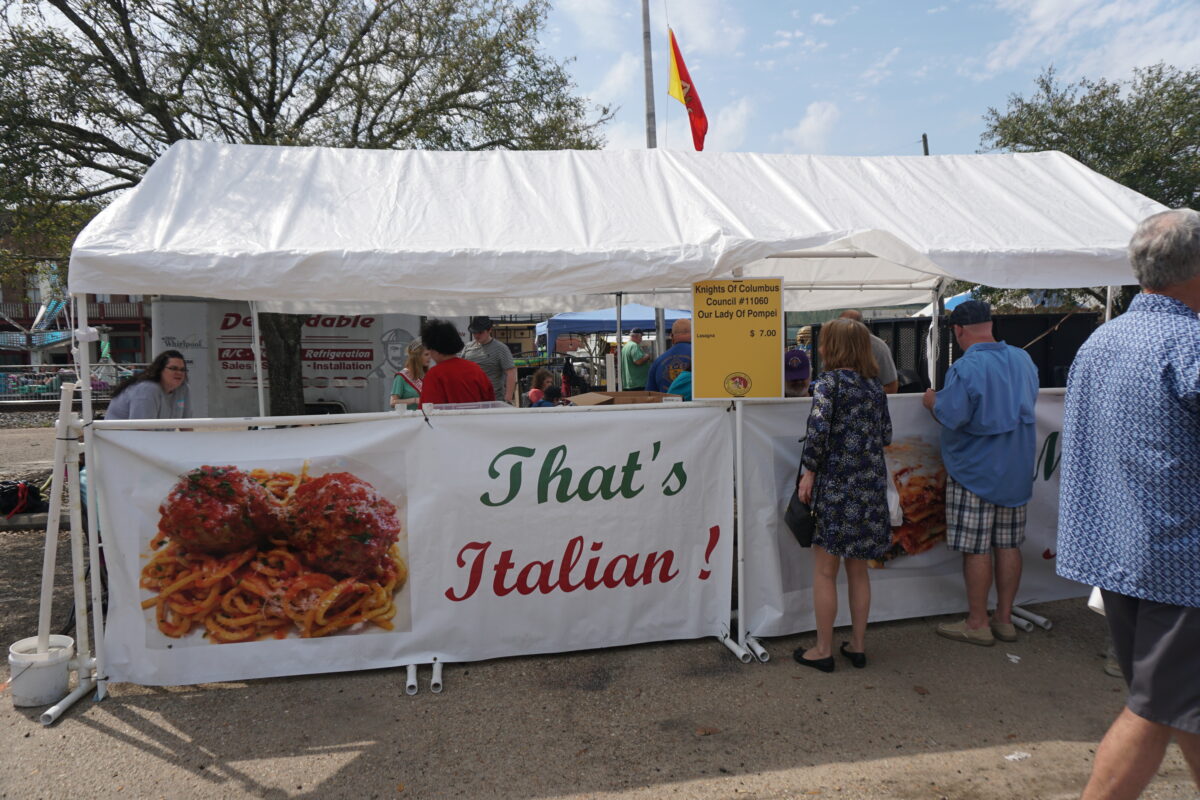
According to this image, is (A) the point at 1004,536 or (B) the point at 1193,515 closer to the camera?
(B) the point at 1193,515

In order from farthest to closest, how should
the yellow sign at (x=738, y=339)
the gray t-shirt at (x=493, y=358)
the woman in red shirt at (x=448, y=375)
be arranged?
the gray t-shirt at (x=493, y=358) → the woman in red shirt at (x=448, y=375) → the yellow sign at (x=738, y=339)

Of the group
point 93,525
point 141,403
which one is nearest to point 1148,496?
point 93,525

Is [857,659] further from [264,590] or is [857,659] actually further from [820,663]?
[264,590]

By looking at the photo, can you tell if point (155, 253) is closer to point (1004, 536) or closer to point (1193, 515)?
point (1193, 515)

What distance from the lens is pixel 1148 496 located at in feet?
6.97

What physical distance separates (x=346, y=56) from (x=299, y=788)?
9.89 metres

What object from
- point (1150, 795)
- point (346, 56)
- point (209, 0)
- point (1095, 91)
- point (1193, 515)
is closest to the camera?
point (1193, 515)

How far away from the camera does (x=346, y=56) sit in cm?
1034

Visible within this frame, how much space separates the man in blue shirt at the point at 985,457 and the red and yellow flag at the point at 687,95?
6787 millimetres

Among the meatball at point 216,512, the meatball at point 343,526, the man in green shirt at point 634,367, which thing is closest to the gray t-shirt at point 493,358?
the man in green shirt at point 634,367

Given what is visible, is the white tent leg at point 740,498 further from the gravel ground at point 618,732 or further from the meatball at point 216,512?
the meatball at point 216,512

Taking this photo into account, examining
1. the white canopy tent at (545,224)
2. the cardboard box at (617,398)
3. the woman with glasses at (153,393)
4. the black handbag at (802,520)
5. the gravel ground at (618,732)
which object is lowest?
the gravel ground at (618,732)

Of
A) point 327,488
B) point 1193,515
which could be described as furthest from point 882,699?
point 327,488

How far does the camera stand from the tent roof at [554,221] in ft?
12.1
